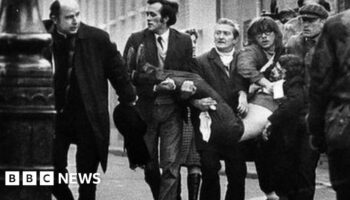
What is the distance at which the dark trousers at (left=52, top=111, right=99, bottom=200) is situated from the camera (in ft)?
35.1

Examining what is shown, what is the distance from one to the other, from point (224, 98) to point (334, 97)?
4.75 meters

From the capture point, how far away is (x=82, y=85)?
10.7 meters

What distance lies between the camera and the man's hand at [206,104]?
12.0 metres

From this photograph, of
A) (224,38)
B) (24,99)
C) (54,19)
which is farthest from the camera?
(224,38)

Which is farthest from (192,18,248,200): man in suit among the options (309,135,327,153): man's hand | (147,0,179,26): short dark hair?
(309,135,327,153): man's hand

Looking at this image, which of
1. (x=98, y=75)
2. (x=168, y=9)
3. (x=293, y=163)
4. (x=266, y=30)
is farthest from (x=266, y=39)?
(x=98, y=75)

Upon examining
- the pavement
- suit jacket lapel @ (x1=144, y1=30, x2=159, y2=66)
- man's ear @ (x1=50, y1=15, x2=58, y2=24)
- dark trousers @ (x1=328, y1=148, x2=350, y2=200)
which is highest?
man's ear @ (x1=50, y1=15, x2=58, y2=24)

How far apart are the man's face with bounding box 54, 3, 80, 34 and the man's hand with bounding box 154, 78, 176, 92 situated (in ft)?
5.04

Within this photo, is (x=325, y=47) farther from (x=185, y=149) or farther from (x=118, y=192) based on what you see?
(x=118, y=192)

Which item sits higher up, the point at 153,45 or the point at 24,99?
the point at 24,99

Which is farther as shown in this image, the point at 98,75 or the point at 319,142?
the point at 98,75

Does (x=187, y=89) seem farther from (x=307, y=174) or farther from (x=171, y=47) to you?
(x=307, y=174)

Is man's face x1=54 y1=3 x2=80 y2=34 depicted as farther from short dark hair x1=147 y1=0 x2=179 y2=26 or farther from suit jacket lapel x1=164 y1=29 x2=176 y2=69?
short dark hair x1=147 y1=0 x2=179 y2=26

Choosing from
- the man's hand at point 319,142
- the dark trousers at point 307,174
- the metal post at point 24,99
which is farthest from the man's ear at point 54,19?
the metal post at point 24,99
